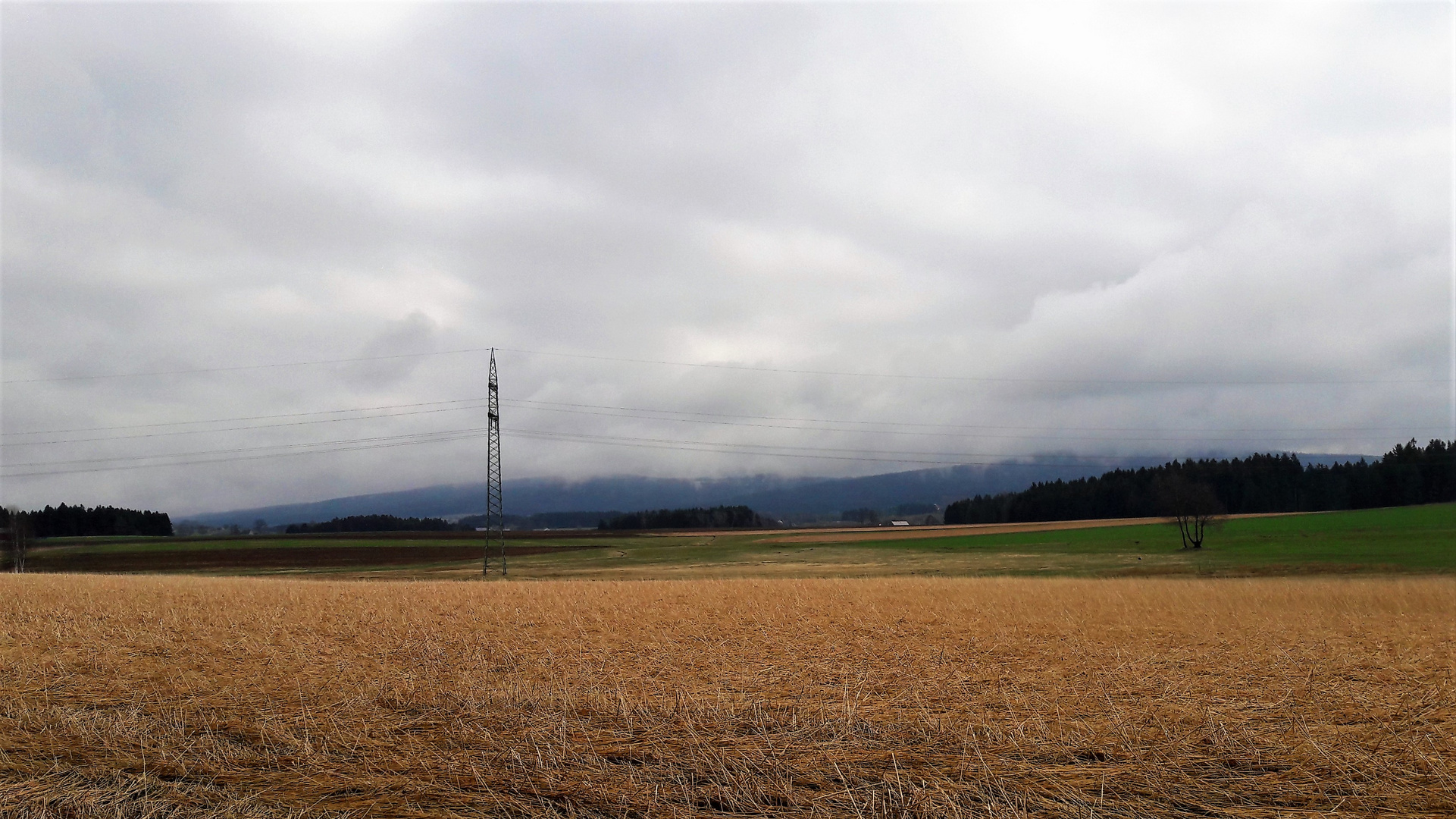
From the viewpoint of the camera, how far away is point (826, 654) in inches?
579

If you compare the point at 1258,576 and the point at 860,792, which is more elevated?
the point at 860,792

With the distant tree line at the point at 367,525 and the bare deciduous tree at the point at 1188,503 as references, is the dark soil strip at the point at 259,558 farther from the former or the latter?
the bare deciduous tree at the point at 1188,503

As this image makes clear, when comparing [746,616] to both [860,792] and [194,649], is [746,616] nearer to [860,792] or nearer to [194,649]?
[194,649]

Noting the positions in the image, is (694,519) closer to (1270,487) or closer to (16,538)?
(1270,487)

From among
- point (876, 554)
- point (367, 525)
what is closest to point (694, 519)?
point (367, 525)

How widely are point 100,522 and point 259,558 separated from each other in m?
72.8

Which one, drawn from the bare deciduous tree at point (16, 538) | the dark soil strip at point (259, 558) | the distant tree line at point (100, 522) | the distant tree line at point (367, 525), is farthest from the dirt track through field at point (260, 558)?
the distant tree line at point (367, 525)

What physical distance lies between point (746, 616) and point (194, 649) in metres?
12.1

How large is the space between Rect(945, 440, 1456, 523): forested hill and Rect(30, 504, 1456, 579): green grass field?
72.4 feet

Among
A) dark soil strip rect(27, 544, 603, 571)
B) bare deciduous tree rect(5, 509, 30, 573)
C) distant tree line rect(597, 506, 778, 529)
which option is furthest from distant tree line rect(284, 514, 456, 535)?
bare deciduous tree rect(5, 509, 30, 573)

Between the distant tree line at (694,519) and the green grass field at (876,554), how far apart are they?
2038 inches

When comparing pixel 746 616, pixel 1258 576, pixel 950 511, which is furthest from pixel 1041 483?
pixel 746 616

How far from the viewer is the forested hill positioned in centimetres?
13162

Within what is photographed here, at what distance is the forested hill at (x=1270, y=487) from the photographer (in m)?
132
